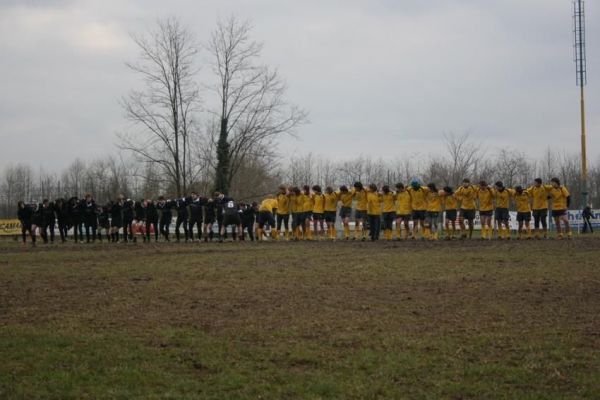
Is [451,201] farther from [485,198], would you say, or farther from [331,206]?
[331,206]

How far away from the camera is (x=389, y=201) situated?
Result: 28.7 m

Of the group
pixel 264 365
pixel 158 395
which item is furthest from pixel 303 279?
pixel 158 395

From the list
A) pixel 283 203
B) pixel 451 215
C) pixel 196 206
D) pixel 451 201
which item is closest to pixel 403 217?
pixel 451 215

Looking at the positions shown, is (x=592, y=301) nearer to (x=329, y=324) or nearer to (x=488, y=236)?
(x=329, y=324)

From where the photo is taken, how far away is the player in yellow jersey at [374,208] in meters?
28.3

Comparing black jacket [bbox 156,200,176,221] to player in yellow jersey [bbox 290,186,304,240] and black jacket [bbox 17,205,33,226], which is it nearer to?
player in yellow jersey [bbox 290,186,304,240]

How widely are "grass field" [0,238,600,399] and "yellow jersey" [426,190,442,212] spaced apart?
36.2 feet

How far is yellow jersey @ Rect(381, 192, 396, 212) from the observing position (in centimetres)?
2850

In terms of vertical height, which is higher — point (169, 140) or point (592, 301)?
point (169, 140)

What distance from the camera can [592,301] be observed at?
11594 mm

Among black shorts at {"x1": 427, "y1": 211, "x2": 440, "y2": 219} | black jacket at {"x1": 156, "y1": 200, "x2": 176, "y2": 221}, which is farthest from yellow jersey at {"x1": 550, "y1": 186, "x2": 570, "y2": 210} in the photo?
black jacket at {"x1": 156, "y1": 200, "x2": 176, "y2": 221}

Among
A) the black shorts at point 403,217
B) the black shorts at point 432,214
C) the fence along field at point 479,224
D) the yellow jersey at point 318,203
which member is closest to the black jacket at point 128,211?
the fence along field at point 479,224

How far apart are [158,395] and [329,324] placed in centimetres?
347

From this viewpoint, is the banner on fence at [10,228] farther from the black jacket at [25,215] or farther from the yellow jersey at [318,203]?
the yellow jersey at [318,203]
